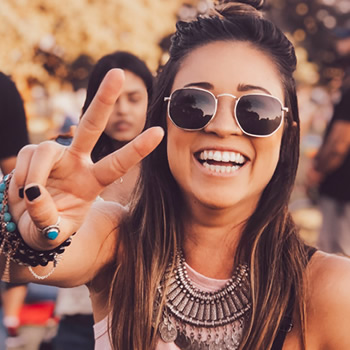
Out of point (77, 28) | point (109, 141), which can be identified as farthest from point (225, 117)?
point (77, 28)

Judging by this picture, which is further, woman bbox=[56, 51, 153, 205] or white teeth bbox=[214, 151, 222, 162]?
woman bbox=[56, 51, 153, 205]

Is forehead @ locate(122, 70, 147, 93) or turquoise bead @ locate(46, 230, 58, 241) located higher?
forehead @ locate(122, 70, 147, 93)

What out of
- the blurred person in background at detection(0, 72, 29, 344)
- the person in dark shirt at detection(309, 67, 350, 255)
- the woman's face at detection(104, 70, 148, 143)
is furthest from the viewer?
the person in dark shirt at detection(309, 67, 350, 255)

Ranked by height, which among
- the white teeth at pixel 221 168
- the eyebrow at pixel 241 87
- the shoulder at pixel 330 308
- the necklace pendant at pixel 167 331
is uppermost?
the eyebrow at pixel 241 87

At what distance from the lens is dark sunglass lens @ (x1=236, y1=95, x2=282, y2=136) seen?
5.69ft

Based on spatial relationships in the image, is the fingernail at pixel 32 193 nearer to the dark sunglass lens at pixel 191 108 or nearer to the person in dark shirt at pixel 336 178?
the dark sunglass lens at pixel 191 108

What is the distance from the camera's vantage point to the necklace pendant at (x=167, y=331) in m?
1.74

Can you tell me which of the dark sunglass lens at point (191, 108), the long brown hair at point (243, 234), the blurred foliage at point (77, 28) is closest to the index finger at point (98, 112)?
the dark sunglass lens at point (191, 108)

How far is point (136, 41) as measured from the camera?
58.6 feet

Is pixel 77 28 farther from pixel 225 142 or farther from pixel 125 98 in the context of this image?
pixel 225 142

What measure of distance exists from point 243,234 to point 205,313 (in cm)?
32

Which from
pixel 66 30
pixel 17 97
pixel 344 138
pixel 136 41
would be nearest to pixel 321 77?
pixel 136 41

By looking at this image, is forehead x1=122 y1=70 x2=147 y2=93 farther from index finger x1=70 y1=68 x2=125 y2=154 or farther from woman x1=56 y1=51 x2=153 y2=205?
index finger x1=70 y1=68 x2=125 y2=154

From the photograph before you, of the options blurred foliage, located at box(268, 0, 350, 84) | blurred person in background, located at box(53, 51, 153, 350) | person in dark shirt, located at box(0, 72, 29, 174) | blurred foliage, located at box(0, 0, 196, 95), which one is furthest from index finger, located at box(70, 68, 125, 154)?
blurred foliage, located at box(268, 0, 350, 84)
